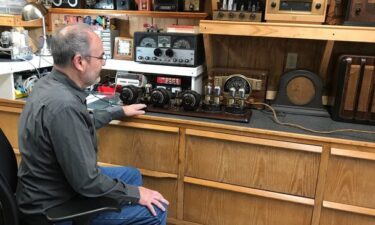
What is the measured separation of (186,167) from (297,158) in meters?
0.56

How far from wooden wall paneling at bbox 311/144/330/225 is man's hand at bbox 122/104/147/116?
914mm

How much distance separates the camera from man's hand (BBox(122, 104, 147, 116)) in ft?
5.67

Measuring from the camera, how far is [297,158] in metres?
1.59

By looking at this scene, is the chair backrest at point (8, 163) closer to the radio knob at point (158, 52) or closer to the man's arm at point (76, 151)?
the man's arm at point (76, 151)

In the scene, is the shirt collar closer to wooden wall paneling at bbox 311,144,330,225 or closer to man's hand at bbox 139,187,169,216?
man's hand at bbox 139,187,169,216

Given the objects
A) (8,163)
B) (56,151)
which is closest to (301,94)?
(56,151)

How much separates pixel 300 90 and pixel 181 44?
0.71 metres

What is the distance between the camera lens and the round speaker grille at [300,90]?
1.86 meters

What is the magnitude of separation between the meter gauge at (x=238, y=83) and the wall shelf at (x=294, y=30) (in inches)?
12.0

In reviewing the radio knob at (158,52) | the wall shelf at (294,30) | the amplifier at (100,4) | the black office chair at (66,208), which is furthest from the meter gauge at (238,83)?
the black office chair at (66,208)

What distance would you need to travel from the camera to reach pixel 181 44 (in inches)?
74.5

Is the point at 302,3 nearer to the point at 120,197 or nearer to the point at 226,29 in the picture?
the point at 226,29

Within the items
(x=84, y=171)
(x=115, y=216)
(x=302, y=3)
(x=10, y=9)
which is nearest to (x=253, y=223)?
(x=115, y=216)

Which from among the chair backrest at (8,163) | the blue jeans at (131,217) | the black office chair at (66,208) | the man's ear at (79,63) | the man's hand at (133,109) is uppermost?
the man's ear at (79,63)
